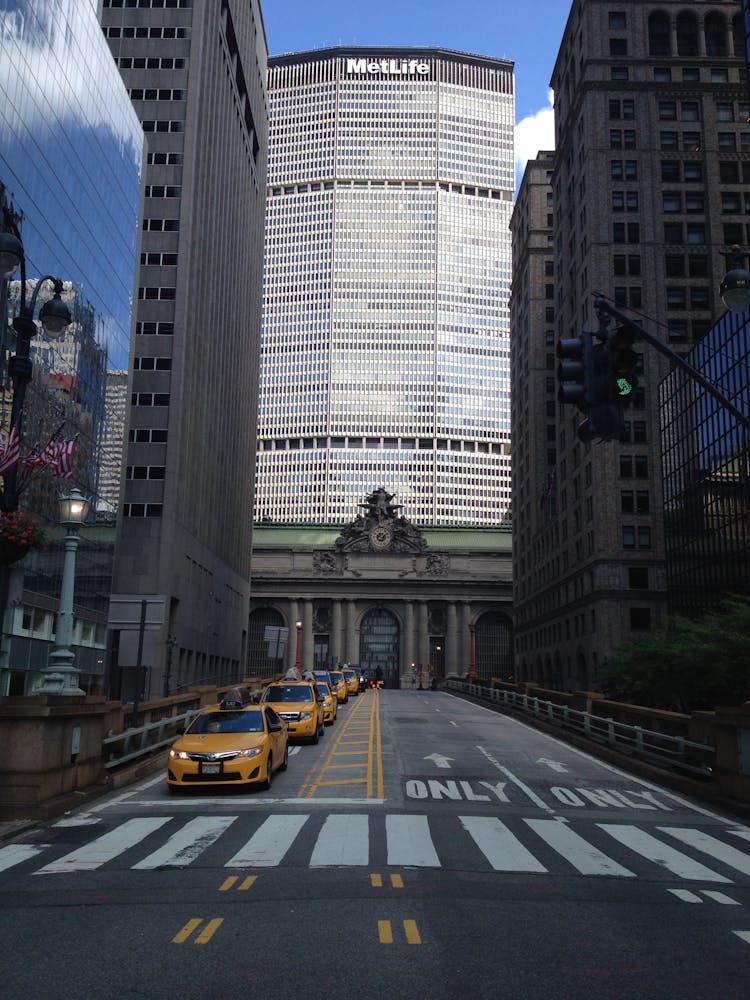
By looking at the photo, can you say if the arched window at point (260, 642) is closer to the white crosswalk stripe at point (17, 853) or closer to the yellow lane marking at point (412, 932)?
the white crosswalk stripe at point (17, 853)

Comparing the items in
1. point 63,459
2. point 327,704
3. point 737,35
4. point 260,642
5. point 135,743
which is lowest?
point 135,743

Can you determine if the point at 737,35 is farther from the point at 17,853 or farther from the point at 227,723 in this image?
the point at 17,853

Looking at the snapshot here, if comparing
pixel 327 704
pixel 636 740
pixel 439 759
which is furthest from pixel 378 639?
pixel 439 759

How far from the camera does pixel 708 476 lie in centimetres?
5734

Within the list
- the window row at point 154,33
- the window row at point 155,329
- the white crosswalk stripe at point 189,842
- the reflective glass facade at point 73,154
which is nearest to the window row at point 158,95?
the window row at point 154,33

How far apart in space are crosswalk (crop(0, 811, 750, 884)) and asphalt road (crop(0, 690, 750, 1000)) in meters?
0.05

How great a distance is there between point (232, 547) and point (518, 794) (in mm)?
71704

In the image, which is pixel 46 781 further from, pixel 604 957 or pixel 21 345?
pixel 604 957

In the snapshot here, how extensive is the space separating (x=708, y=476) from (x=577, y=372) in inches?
1922

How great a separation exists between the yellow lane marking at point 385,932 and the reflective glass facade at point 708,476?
44.6m

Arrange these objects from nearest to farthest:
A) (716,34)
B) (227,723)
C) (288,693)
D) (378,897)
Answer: (378,897) < (227,723) < (288,693) < (716,34)

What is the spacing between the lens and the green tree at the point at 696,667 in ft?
107

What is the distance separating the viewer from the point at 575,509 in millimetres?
76875

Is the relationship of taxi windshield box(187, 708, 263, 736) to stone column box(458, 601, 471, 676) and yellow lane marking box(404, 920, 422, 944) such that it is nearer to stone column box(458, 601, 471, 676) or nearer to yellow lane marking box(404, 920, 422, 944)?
yellow lane marking box(404, 920, 422, 944)
